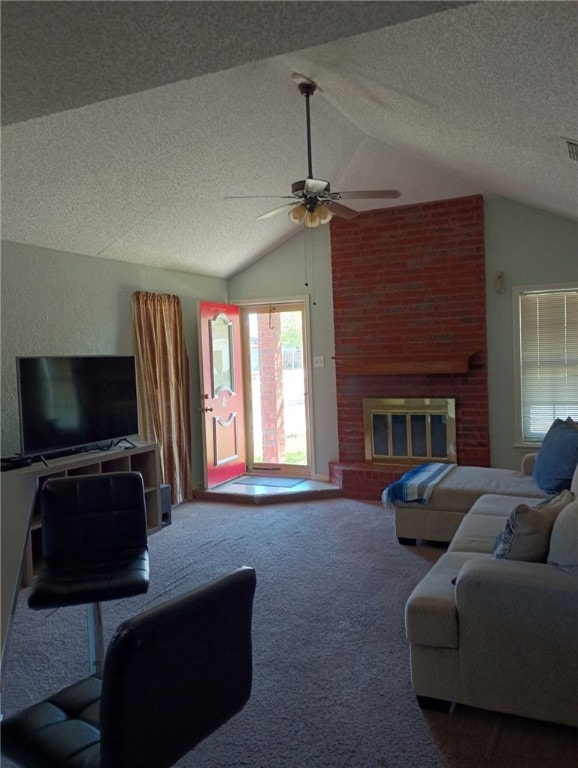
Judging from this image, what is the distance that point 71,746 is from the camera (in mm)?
1460

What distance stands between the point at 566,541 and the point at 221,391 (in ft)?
14.7

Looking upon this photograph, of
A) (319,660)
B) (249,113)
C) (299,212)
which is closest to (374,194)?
(299,212)

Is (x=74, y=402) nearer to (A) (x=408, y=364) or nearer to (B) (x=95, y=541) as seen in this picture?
(B) (x=95, y=541)

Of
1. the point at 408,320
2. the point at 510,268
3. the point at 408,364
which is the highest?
the point at 510,268

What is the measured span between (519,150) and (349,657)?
2773 mm

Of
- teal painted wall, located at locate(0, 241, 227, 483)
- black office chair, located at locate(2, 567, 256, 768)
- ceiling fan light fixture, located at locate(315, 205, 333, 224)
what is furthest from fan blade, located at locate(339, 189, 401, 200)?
black office chair, located at locate(2, 567, 256, 768)

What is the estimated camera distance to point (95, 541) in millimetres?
2639

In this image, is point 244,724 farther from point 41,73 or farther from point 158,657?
point 41,73

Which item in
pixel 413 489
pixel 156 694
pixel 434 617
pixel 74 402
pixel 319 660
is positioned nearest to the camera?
pixel 156 694

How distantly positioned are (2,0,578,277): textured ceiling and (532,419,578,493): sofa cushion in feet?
5.17

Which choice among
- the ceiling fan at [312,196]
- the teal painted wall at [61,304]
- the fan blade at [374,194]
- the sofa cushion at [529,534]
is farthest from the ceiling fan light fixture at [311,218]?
the sofa cushion at [529,534]

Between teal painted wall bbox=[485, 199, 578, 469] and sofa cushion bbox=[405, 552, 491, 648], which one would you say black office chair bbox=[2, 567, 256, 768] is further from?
teal painted wall bbox=[485, 199, 578, 469]

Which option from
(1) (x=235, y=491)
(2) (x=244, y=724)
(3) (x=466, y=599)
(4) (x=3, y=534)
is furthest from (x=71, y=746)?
(1) (x=235, y=491)

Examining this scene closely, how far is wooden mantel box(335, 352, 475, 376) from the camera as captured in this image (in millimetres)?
5570
